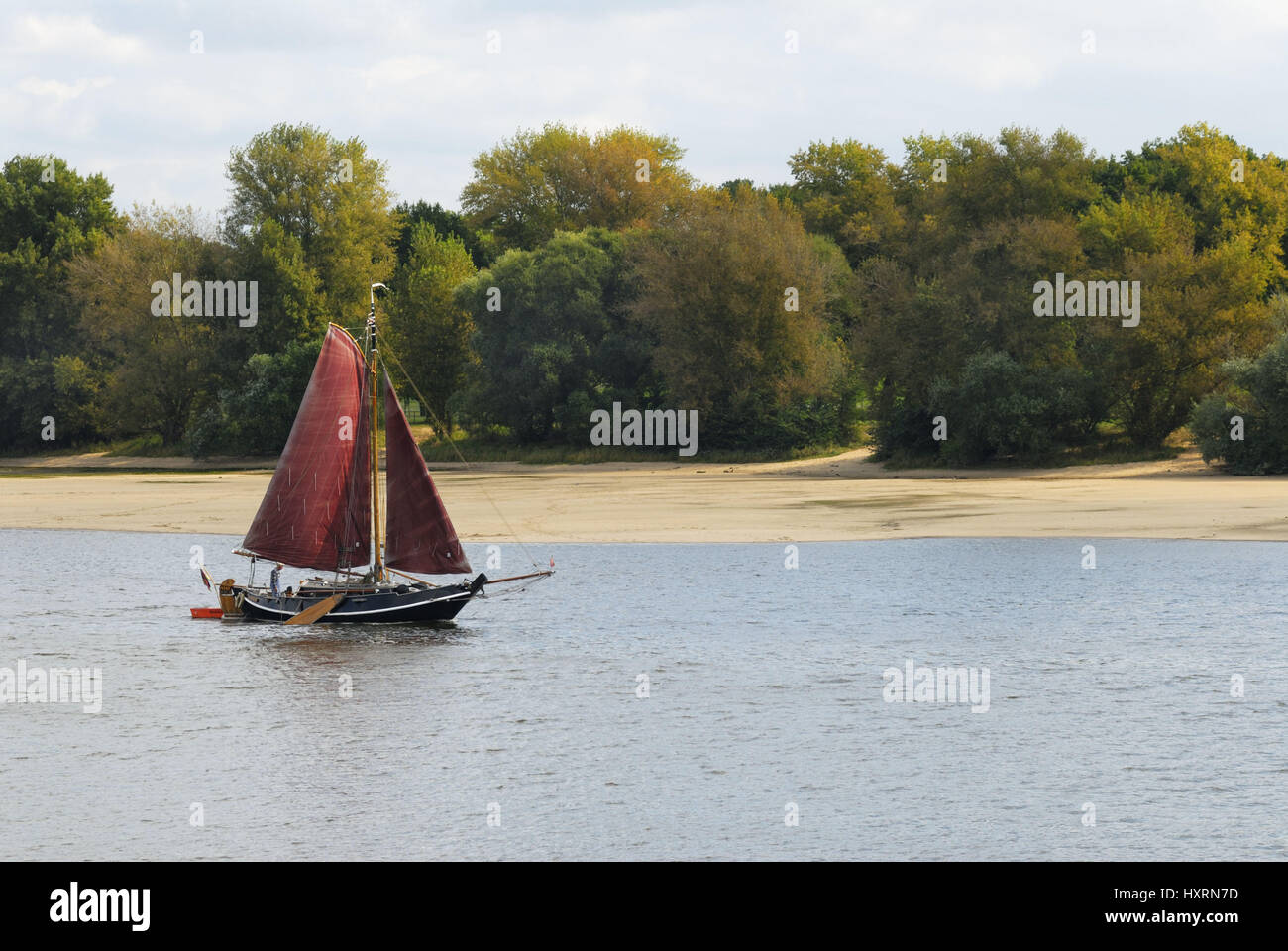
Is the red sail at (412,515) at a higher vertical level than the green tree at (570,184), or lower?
lower

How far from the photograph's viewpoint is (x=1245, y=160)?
75.9 m

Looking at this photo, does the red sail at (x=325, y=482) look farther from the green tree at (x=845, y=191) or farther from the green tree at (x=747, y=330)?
the green tree at (x=845, y=191)

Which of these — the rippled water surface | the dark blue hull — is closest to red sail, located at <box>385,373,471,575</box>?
the dark blue hull

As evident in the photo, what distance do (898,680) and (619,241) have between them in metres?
67.0

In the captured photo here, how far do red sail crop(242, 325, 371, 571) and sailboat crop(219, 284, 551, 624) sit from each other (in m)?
0.02

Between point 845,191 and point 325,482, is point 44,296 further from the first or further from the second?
point 325,482

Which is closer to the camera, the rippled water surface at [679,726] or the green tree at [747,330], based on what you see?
the rippled water surface at [679,726]

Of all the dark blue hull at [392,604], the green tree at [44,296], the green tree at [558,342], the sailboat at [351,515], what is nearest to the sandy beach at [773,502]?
the green tree at [558,342]

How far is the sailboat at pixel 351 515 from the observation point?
115 feet

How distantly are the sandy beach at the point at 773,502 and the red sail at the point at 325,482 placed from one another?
13.8 m

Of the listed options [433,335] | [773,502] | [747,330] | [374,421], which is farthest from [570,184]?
→ [374,421]

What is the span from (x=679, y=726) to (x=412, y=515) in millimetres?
12488

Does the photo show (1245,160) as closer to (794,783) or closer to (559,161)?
(559,161)

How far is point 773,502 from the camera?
59.2 metres
